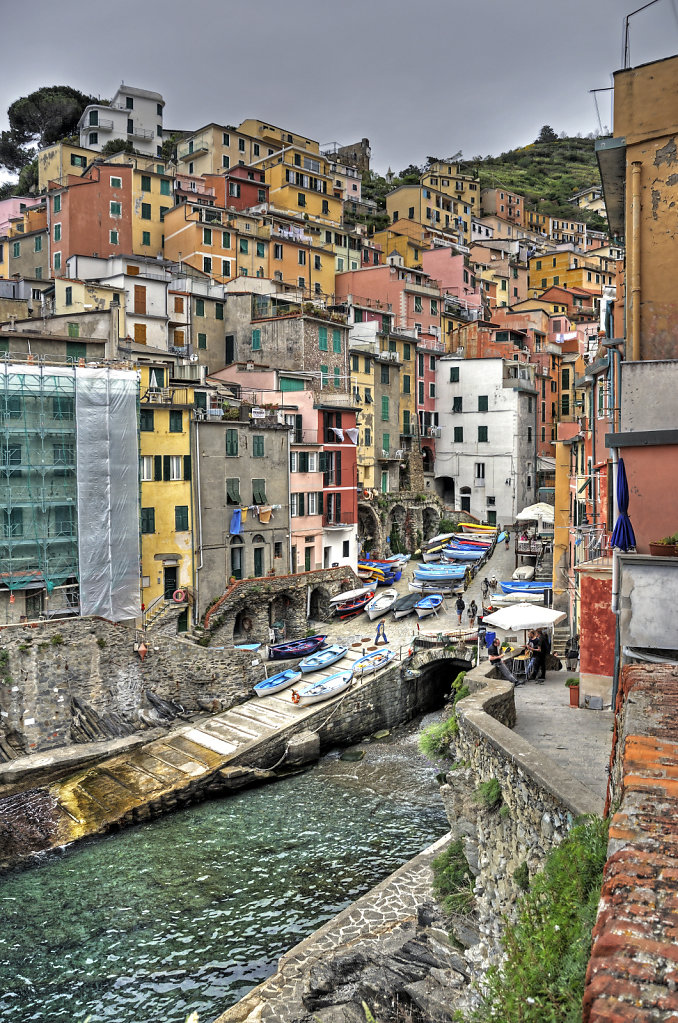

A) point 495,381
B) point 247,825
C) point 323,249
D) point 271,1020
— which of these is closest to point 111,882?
point 247,825

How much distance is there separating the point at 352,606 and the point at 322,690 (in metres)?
11.7

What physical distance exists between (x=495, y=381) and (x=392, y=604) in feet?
92.1

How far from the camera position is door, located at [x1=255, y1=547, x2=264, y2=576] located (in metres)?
40.7

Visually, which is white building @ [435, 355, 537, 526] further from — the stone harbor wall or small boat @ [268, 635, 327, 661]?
the stone harbor wall

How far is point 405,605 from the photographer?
4100 centimetres

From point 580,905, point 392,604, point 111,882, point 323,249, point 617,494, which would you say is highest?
point 323,249

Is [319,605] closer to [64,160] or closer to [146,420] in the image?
[146,420]

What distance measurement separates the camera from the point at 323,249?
6688 cm

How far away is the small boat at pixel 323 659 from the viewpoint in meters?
34.2

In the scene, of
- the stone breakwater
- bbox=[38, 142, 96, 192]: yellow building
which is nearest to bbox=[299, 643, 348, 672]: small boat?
the stone breakwater

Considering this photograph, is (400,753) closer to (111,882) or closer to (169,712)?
(169,712)

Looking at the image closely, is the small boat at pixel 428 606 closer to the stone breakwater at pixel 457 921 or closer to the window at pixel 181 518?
the window at pixel 181 518

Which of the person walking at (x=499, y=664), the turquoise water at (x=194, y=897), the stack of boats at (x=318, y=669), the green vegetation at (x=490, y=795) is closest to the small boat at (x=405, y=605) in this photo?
the stack of boats at (x=318, y=669)

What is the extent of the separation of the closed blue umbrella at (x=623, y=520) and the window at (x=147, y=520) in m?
26.6
